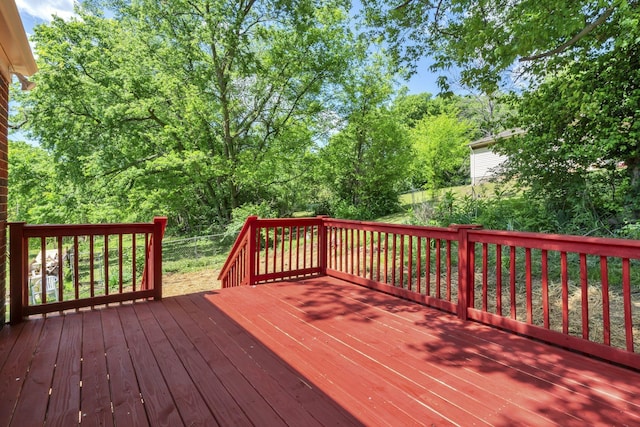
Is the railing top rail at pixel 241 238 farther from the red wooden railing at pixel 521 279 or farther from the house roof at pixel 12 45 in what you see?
the house roof at pixel 12 45

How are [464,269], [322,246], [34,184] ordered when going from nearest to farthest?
[464,269] → [322,246] → [34,184]

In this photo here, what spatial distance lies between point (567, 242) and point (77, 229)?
159 inches

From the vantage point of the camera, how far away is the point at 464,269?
2896 millimetres

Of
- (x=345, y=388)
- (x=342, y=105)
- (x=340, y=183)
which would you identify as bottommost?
(x=345, y=388)

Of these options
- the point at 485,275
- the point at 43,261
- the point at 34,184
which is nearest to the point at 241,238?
the point at 43,261

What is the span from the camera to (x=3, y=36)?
246 centimetres

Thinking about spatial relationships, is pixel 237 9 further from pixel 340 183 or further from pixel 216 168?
pixel 340 183

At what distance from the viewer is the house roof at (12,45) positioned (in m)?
2.24

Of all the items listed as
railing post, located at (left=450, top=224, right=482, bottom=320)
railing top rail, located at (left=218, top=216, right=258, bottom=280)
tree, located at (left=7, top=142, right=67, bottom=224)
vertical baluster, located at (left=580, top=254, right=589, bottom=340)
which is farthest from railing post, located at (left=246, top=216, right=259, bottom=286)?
tree, located at (left=7, top=142, right=67, bottom=224)

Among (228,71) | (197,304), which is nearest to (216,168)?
(228,71)

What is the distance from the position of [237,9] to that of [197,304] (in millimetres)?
8754

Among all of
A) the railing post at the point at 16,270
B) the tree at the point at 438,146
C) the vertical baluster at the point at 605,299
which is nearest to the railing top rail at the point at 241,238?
the railing post at the point at 16,270

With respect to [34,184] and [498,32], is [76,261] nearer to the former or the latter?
[498,32]

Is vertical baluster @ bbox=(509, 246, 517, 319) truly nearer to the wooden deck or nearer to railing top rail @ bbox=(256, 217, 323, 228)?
the wooden deck
